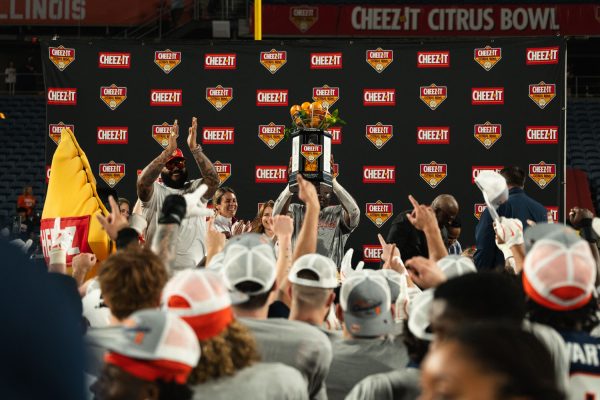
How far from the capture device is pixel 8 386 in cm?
114

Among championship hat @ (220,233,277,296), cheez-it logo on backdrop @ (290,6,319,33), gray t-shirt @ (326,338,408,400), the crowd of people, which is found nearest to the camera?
the crowd of people

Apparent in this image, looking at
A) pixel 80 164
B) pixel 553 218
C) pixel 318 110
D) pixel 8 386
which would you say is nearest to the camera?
pixel 8 386

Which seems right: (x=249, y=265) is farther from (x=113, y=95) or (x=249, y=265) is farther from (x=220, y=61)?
(x=113, y=95)

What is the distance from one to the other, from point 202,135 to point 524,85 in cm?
397

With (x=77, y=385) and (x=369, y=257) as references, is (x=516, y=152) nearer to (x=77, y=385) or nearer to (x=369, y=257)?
(x=369, y=257)

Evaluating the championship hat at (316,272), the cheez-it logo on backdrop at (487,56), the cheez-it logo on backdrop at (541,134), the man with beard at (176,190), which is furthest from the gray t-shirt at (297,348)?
the cheez-it logo on backdrop at (487,56)

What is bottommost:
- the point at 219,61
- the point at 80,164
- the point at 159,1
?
the point at 80,164

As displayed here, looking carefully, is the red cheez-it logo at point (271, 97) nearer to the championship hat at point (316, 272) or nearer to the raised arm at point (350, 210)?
the raised arm at point (350, 210)

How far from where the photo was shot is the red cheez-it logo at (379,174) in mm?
10891

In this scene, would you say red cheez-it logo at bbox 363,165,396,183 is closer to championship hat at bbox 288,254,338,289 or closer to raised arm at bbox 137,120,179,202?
raised arm at bbox 137,120,179,202

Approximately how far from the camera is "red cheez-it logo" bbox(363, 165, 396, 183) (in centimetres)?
1089

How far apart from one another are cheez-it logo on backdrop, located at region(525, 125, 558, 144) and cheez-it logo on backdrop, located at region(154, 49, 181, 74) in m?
4.38

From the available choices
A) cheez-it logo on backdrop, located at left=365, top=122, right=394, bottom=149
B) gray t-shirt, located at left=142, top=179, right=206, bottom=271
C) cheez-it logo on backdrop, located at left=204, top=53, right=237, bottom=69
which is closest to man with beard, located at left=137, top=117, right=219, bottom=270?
gray t-shirt, located at left=142, top=179, right=206, bottom=271

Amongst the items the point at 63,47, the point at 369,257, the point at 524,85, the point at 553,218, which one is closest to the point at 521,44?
the point at 524,85
